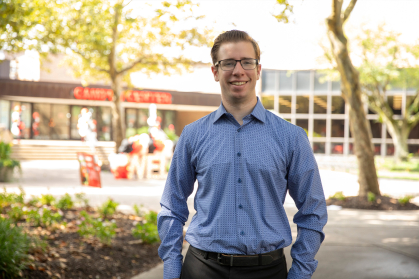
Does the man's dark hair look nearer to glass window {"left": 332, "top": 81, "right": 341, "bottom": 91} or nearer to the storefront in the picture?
the storefront

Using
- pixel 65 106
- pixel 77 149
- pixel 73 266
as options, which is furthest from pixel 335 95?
pixel 73 266

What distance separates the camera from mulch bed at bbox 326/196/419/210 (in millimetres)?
9602

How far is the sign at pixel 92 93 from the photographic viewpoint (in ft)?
102

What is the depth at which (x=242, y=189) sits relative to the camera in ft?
7.02

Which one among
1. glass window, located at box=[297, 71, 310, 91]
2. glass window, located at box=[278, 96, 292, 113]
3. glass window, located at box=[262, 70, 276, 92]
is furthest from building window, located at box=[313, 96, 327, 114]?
glass window, located at box=[262, 70, 276, 92]

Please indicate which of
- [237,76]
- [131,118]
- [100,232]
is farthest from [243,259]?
[131,118]

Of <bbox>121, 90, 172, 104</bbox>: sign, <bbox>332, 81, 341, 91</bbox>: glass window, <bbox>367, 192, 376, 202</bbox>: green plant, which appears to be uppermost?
<bbox>332, 81, 341, 91</bbox>: glass window

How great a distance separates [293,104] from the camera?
2936 centimetres

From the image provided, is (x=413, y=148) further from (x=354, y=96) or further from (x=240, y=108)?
(x=240, y=108)

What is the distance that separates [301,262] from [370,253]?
392cm

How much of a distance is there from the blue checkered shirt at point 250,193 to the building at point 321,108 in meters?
26.4

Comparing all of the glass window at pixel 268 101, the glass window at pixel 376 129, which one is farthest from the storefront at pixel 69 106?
the glass window at pixel 376 129

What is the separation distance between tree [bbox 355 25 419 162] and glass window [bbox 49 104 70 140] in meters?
20.4

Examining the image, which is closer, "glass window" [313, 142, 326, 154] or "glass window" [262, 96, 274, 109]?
"glass window" [313, 142, 326, 154]
